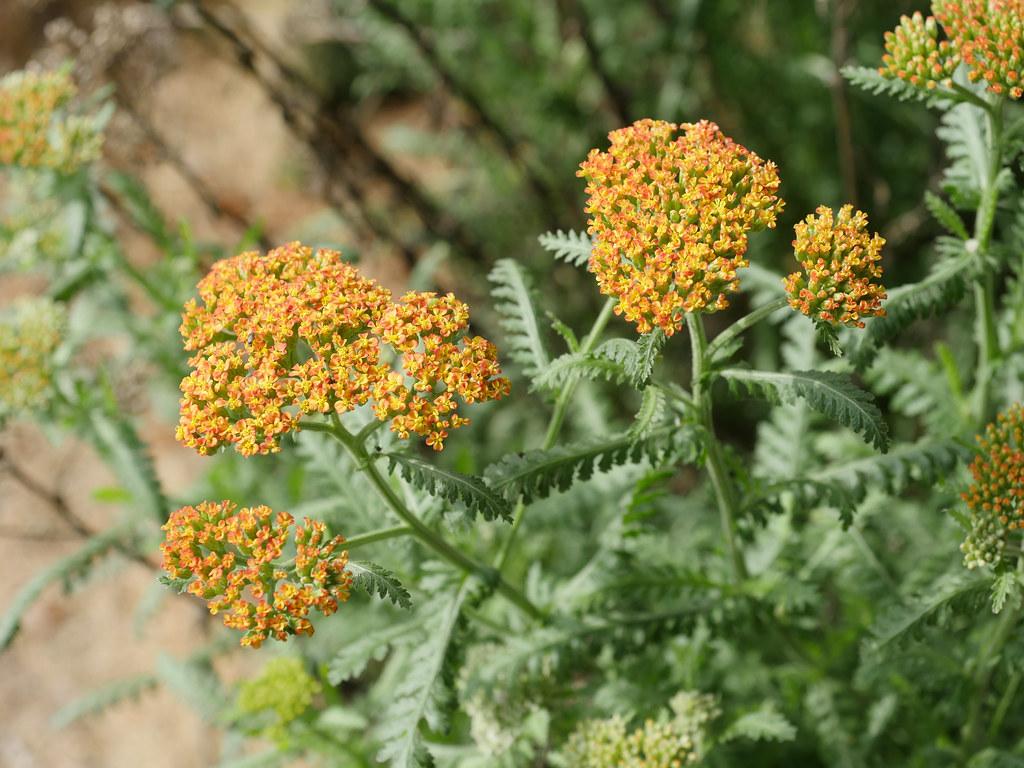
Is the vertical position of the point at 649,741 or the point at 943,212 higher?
the point at 943,212

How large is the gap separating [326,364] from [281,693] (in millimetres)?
1510

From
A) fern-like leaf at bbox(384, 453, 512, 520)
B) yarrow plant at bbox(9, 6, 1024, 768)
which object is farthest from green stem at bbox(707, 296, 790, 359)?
fern-like leaf at bbox(384, 453, 512, 520)

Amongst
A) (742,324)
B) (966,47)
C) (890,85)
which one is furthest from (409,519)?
(966,47)

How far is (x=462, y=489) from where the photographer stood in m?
2.25

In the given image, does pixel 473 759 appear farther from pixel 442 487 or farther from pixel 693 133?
pixel 693 133

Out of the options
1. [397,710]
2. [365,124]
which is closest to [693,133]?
[397,710]

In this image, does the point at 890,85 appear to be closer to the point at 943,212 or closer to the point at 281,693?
the point at 943,212

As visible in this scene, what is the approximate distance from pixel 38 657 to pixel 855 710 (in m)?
5.41

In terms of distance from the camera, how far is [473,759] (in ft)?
10.2

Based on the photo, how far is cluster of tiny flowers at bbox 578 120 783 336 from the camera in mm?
2172

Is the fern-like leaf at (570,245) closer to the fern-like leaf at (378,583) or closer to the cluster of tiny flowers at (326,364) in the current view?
the cluster of tiny flowers at (326,364)

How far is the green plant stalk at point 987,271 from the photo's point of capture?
106 inches

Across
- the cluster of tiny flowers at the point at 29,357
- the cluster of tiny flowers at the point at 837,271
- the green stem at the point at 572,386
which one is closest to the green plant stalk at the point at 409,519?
the green stem at the point at 572,386

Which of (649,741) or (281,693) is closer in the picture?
(649,741)
